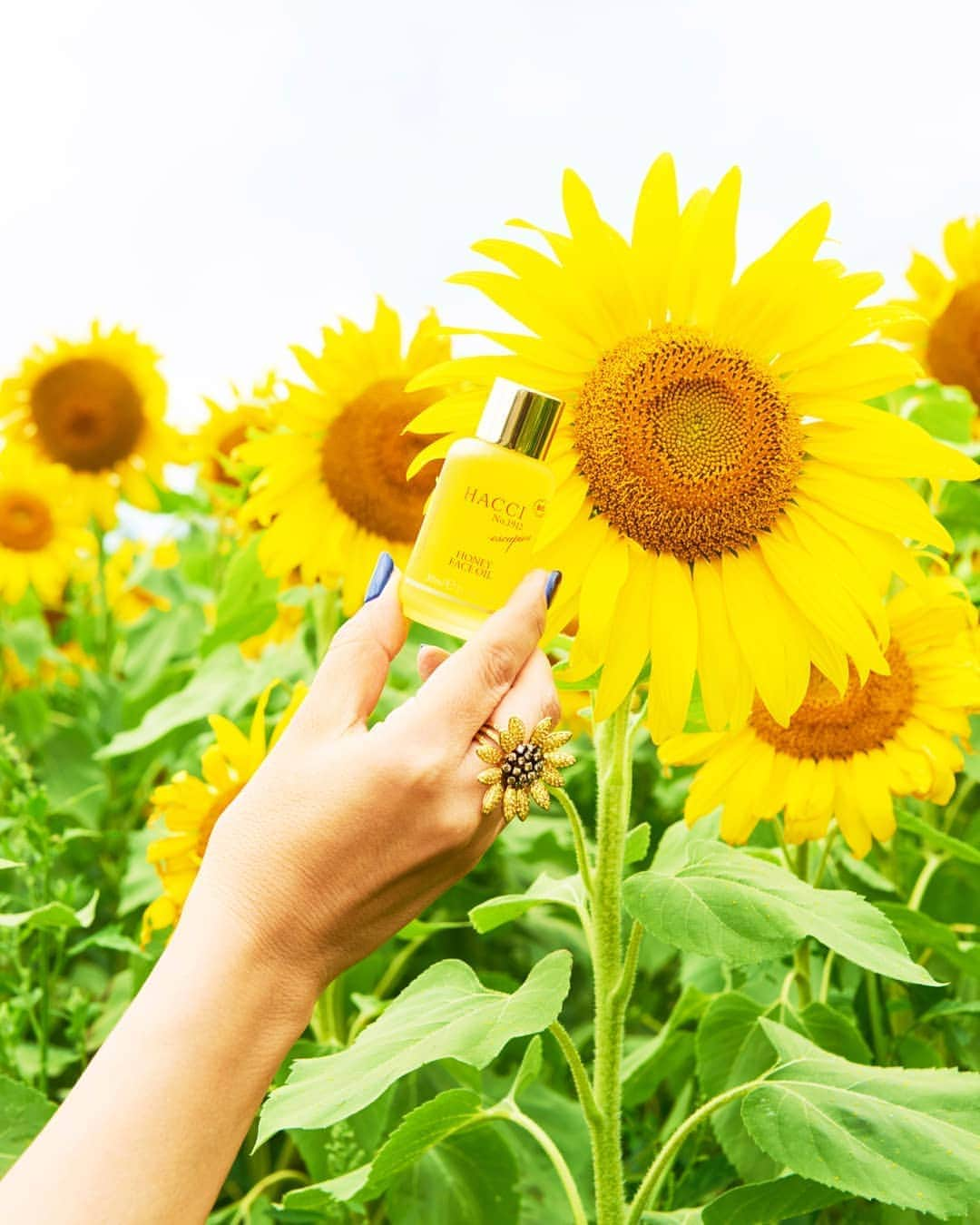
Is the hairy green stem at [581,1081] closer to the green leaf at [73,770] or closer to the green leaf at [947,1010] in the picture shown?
the green leaf at [947,1010]

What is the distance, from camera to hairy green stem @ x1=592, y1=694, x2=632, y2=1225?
1.37m

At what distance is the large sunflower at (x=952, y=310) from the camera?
9.91 feet

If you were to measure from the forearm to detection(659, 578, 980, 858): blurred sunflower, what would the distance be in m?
0.72

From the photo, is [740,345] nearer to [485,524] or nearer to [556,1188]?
[485,524]

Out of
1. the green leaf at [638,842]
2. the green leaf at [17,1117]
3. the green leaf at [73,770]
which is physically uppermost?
the green leaf at [638,842]

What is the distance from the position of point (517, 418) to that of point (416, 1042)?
0.56m

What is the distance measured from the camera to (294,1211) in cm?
170

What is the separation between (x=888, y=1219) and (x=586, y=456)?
36.3 inches

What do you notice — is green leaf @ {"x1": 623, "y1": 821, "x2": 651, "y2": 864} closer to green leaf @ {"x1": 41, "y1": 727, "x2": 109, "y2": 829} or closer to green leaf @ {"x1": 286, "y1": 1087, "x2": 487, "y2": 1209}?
green leaf @ {"x1": 286, "y1": 1087, "x2": 487, "y2": 1209}

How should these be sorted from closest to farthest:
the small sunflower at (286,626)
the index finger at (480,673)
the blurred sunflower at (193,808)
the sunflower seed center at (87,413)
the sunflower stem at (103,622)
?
the index finger at (480,673) → the blurred sunflower at (193,808) → the small sunflower at (286,626) → the sunflower stem at (103,622) → the sunflower seed center at (87,413)

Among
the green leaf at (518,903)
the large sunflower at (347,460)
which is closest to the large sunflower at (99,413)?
the large sunflower at (347,460)

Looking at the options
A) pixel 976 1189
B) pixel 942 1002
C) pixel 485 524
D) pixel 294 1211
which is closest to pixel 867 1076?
pixel 976 1189

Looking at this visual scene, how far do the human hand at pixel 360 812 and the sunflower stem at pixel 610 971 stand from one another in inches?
7.9

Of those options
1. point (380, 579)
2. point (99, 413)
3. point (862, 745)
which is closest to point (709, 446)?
point (380, 579)
